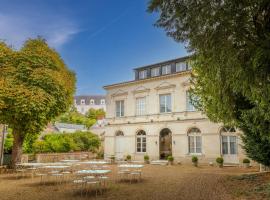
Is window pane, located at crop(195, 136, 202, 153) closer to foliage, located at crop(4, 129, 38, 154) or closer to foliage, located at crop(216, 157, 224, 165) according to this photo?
foliage, located at crop(216, 157, 224, 165)

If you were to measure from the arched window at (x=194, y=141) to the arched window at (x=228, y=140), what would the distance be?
195 centimetres

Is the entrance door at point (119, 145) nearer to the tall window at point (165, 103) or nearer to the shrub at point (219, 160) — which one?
the tall window at point (165, 103)

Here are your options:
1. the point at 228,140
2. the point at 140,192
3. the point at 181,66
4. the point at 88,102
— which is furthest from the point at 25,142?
the point at 88,102

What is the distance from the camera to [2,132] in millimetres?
19531

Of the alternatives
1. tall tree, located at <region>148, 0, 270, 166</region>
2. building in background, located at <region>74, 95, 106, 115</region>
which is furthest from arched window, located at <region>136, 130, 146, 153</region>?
building in background, located at <region>74, 95, 106, 115</region>

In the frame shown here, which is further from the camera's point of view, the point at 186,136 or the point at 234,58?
the point at 186,136

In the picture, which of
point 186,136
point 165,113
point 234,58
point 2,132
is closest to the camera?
point 234,58

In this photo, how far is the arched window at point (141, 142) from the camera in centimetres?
2538

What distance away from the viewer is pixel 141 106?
2612cm

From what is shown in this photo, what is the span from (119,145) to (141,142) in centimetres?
272

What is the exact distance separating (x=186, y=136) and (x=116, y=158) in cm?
816

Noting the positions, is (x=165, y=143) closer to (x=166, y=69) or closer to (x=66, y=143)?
(x=166, y=69)

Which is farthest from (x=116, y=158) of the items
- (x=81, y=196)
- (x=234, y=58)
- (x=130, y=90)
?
(x=234, y=58)

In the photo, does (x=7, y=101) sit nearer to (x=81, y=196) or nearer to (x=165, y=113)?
(x=81, y=196)
